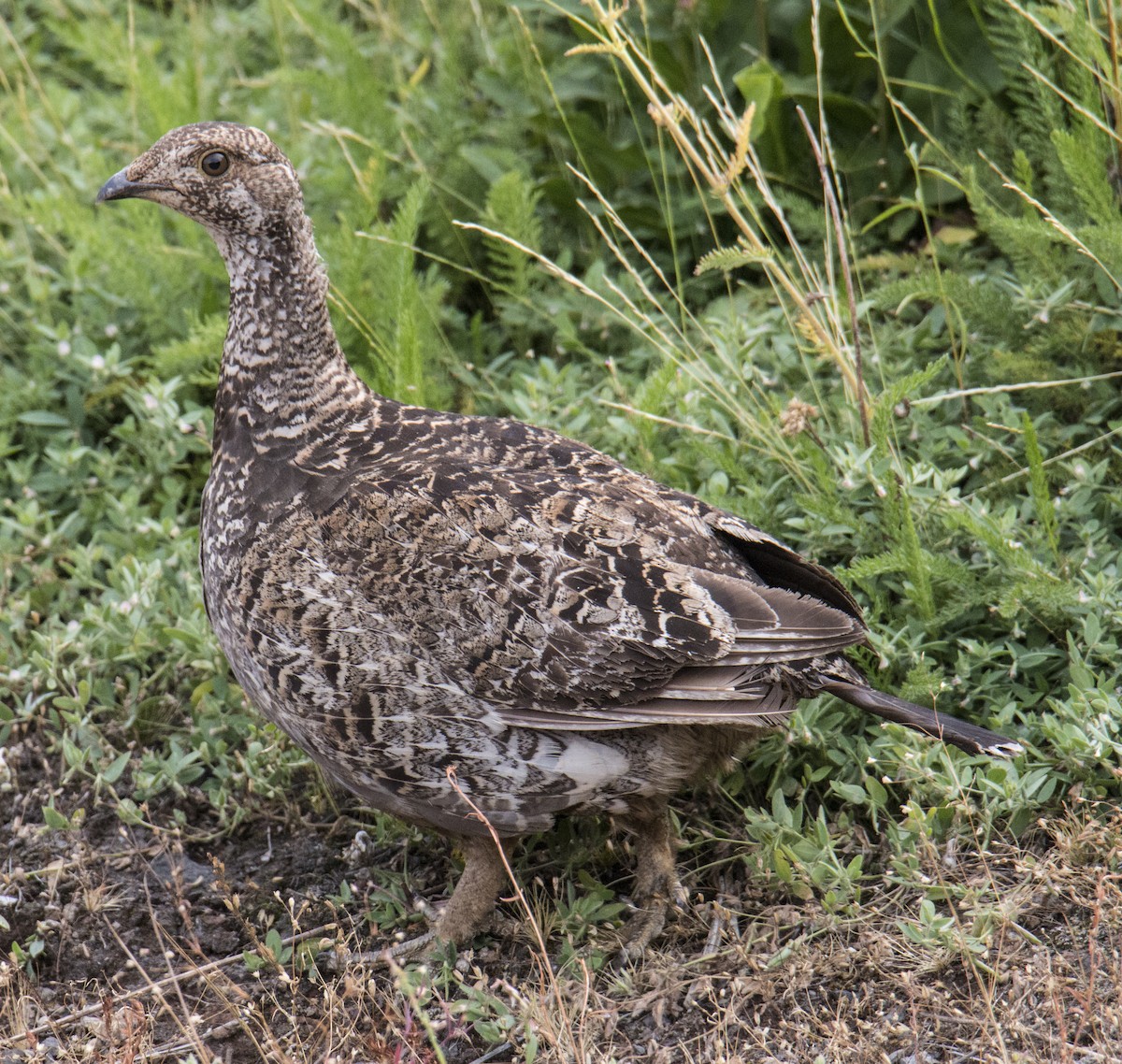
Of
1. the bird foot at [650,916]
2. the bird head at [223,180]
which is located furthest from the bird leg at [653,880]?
the bird head at [223,180]

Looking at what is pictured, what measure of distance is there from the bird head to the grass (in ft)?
2.29

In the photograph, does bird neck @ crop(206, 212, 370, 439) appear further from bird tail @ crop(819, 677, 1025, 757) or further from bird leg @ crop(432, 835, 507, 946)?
bird tail @ crop(819, 677, 1025, 757)

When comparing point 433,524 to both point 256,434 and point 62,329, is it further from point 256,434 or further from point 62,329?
point 62,329

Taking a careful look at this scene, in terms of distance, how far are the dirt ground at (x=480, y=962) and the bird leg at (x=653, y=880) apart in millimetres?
65

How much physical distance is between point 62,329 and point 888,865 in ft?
12.2

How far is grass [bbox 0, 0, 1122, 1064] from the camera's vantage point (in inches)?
138

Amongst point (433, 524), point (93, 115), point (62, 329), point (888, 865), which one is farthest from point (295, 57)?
point (888, 865)

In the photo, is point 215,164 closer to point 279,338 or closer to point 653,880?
point 279,338

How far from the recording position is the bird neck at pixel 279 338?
13.2 ft

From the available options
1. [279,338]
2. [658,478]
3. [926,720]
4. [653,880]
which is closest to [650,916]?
[653,880]

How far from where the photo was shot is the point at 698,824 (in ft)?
13.5

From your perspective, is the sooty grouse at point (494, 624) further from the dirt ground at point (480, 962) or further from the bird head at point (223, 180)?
the dirt ground at point (480, 962)

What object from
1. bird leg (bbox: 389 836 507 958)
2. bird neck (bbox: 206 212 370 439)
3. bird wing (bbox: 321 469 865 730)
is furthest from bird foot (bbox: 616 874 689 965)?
bird neck (bbox: 206 212 370 439)

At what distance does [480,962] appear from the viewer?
3.84 meters
